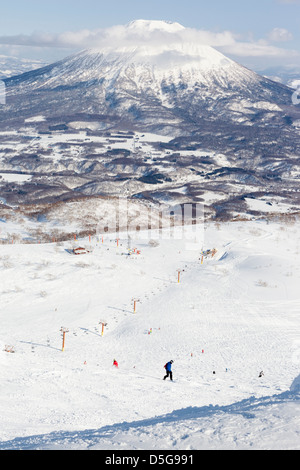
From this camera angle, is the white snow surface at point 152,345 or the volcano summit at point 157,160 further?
the volcano summit at point 157,160

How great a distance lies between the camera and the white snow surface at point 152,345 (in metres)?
9.24

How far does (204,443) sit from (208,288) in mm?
19175

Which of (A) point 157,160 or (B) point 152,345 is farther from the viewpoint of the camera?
(A) point 157,160

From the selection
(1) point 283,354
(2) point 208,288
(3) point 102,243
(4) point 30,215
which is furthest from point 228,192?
(1) point 283,354

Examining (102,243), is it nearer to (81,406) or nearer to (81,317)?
(81,317)

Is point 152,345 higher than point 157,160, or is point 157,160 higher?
point 157,160

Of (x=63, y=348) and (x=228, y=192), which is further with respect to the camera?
(x=228, y=192)

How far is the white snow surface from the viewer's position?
9242 millimetres

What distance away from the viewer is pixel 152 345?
1988cm

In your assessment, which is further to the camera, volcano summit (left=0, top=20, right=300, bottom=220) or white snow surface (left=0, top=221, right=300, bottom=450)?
volcano summit (left=0, top=20, right=300, bottom=220)

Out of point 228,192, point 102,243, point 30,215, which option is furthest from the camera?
point 228,192
